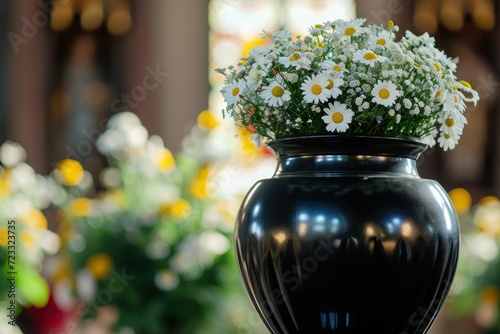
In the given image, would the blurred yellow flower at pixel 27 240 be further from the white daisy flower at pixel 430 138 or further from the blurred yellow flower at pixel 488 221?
the blurred yellow flower at pixel 488 221

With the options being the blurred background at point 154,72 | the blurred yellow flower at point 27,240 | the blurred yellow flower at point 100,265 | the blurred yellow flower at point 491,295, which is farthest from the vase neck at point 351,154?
the blurred background at point 154,72

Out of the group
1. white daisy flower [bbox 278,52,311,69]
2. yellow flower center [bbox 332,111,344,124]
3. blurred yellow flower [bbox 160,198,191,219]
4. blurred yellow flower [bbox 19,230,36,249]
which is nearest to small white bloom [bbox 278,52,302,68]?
white daisy flower [bbox 278,52,311,69]

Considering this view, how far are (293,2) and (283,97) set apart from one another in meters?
3.72

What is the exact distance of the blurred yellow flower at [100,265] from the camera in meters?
2.19

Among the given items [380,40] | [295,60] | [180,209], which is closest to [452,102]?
[380,40]

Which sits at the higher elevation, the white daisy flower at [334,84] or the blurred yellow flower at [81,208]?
the white daisy flower at [334,84]

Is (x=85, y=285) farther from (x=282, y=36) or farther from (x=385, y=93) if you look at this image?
(x=385, y=93)

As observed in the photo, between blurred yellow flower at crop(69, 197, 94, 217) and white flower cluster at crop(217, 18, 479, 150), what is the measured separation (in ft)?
3.62

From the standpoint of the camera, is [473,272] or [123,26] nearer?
[473,272]

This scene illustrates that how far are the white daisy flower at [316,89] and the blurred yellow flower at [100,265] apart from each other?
3.84 ft

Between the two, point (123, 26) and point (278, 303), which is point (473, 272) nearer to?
point (278, 303)

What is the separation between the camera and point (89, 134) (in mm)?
4559

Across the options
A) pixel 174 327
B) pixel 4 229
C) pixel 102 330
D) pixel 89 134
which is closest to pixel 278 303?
pixel 174 327

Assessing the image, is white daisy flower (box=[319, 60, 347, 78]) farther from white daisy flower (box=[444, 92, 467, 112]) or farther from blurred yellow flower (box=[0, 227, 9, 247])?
blurred yellow flower (box=[0, 227, 9, 247])
